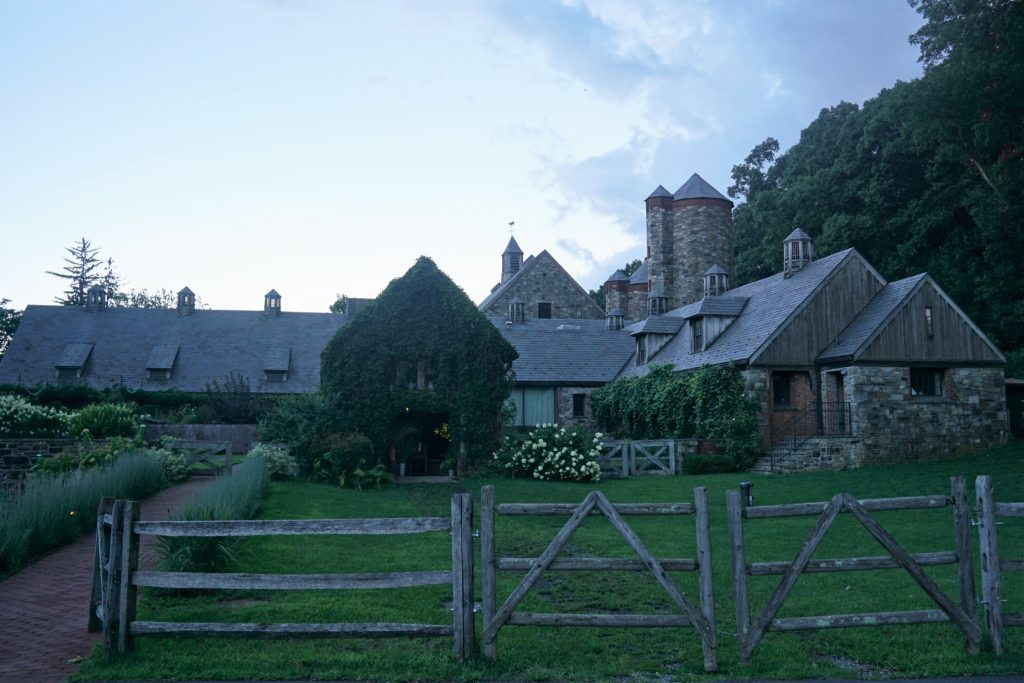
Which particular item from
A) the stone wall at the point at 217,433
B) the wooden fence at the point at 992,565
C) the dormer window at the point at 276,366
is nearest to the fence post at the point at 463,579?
the wooden fence at the point at 992,565

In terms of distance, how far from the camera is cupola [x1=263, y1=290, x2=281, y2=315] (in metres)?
49.5

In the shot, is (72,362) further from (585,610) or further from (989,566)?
(989,566)

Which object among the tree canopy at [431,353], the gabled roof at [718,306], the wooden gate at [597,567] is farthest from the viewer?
the gabled roof at [718,306]

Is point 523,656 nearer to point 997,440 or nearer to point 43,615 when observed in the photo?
point 43,615

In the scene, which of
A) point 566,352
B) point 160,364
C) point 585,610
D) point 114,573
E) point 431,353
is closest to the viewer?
point 114,573

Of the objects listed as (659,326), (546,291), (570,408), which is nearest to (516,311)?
(546,291)

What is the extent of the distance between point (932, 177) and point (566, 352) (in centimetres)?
1931

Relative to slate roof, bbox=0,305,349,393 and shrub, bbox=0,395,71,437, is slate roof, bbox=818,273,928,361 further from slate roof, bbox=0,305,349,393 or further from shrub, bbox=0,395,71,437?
slate roof, bbox=0,305,349,393

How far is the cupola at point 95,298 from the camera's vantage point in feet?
156

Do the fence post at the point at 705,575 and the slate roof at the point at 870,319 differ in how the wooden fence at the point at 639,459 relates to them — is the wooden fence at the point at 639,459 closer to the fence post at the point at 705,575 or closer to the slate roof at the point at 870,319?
the slate roof at the point at 870,319

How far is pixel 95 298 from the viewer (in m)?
47.9

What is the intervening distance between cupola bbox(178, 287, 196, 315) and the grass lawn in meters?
35.7

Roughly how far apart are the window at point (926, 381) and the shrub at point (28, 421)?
27.1 meters

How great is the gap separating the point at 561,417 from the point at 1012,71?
74.6 feet
